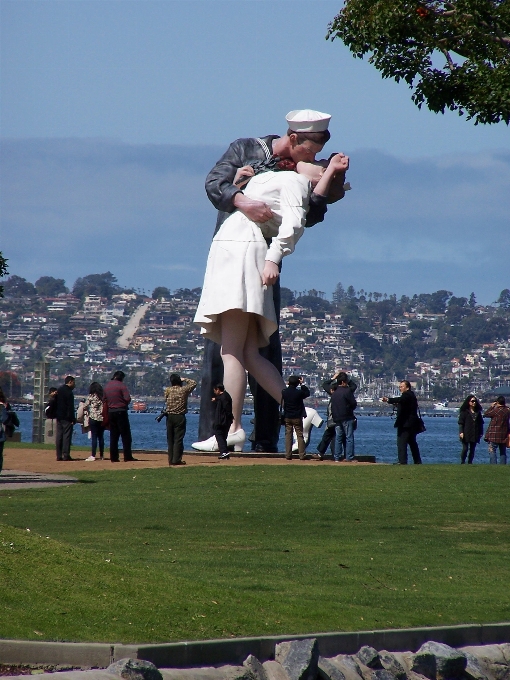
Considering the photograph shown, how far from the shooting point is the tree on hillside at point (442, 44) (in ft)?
50.4

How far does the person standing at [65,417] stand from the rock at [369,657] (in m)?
14.1

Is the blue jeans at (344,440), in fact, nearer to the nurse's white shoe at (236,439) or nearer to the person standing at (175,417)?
the nurse's white shoe at (236,439)

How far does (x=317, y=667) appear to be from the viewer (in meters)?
7.88

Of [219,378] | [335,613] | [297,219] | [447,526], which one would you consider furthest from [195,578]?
[219,378]

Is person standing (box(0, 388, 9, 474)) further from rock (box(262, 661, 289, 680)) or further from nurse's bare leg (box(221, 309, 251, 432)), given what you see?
rock (box(262, 661, 289, 680))

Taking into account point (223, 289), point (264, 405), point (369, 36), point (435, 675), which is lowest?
point (435, 675)

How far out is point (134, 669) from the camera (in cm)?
706

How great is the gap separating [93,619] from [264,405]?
15407 millimetres

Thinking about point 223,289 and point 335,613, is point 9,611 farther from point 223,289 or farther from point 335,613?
point 223,289

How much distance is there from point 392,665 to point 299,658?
2.65 feet

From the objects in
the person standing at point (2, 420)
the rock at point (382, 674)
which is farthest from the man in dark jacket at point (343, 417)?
the rock at point (382, 674)

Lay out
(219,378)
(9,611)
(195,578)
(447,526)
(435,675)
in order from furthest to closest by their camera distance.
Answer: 1. (219,378)
2. (447,526)
3. (195,578)
4. (435,675)
5. (9,611)

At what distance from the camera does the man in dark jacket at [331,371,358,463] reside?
69.5ft

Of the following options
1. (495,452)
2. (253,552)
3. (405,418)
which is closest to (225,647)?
(253,552)
